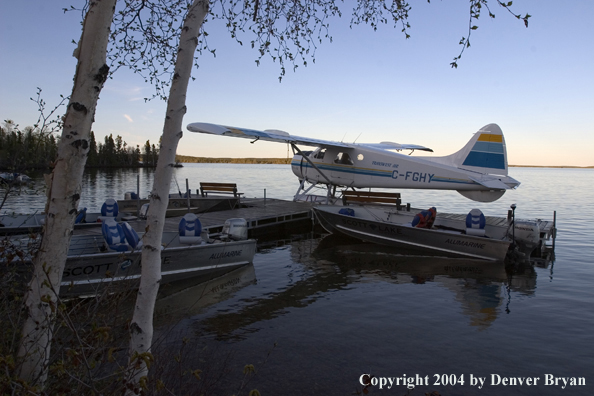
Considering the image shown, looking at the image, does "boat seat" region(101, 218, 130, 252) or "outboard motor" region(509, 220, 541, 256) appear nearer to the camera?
"boat seat" region(101, 218, 130, 252)

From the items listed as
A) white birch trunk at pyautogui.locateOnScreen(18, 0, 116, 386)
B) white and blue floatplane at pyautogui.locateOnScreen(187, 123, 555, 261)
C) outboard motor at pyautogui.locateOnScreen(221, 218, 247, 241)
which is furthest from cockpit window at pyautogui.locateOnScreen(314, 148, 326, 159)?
white birch trunk at pyautogui.locateOnScreen(18, 0, 116, 386)

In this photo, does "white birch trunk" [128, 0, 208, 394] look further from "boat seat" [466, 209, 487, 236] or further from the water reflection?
"boat seat" [466, 209, 487, 236]

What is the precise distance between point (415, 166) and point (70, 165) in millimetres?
14604

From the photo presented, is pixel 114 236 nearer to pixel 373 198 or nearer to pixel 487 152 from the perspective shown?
pixel 373 198

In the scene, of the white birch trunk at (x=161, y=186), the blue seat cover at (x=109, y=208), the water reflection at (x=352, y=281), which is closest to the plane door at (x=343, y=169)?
the water reflection at (x=352, y=281)

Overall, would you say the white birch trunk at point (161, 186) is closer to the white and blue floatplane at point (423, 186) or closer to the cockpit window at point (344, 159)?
the white and blue floatplane at point (423, 186)

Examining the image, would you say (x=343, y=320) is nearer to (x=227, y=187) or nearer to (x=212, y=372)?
(x=212, y=372)

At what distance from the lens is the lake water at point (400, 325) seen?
5.46 m

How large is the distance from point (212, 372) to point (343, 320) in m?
2.99

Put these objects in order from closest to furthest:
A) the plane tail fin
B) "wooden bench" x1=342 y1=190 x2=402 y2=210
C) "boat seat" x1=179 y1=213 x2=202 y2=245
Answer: "boat seat" x1=179 y1=213 x2=202 y2=245 < the plane tail fin < "wooden bench" x1=342 y1=190 x2=402 y2=210

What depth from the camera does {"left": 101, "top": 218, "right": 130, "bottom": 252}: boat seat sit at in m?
8.16

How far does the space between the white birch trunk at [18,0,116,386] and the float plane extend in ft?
35.8

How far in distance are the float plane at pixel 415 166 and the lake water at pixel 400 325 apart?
12.7 ft

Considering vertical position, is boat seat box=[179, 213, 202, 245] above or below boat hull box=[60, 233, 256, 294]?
above
